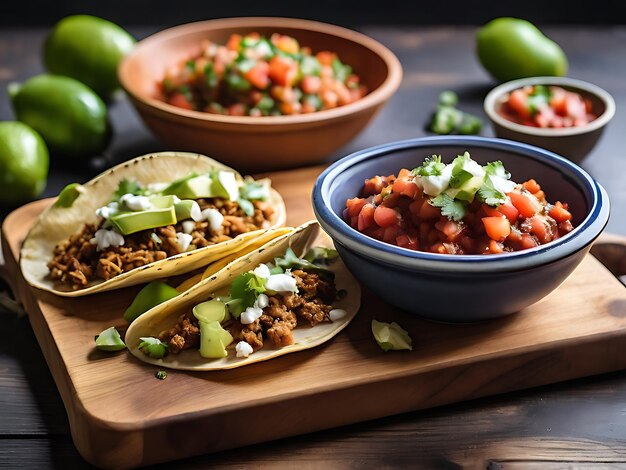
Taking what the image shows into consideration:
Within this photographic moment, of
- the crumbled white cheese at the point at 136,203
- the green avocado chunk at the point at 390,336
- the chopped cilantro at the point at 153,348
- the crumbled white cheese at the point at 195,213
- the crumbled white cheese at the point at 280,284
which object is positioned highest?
the crumbled white cheese at the point at 136,203

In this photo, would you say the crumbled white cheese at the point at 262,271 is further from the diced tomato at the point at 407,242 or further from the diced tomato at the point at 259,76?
the diced tomato at the point at 259,76

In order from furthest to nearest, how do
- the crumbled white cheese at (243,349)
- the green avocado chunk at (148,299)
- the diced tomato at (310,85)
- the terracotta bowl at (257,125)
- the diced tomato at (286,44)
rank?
the diced tomato at (286,44)
the diced tomato at (310,85)
the terracotta bowl at (257,125)
the green avocado chunk at (148,299)
the crumbled white cheese at (243,349)

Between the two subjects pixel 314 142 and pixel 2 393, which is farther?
pixel 314 142

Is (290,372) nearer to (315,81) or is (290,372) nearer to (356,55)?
(315,81)

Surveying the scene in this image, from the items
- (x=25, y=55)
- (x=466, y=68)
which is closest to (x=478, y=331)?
(x=466, y=68)

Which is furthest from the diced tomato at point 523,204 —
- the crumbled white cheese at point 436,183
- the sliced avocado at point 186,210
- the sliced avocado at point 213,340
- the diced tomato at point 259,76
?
the diced tomato at point 259,76

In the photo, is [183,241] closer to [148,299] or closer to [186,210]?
[186,210]

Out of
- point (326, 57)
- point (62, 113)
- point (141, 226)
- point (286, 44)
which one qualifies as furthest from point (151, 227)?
point (326, 57)
